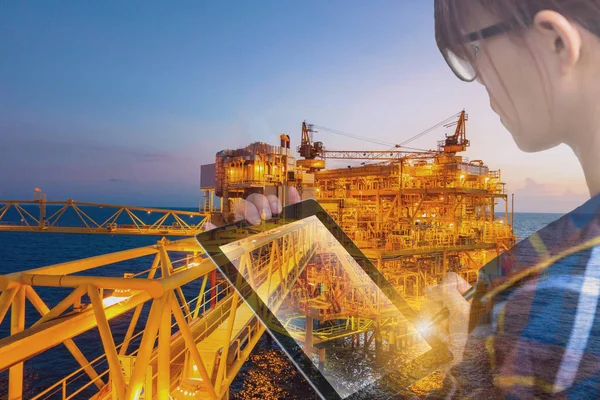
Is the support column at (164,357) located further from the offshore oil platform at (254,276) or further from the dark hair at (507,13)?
the dark hair at (507,13)

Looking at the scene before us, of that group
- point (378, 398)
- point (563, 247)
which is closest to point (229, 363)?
point (563, 247)

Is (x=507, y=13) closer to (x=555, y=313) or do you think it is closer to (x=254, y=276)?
(x=555, y=313)

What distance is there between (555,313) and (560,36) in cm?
168

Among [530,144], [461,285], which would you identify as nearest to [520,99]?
[530,144]

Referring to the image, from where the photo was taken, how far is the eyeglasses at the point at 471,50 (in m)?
1.56

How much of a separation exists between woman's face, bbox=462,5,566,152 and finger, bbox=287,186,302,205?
26.1 meters

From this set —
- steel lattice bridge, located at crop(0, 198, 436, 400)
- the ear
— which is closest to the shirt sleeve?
the ear

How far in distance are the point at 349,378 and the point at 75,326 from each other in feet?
61.5

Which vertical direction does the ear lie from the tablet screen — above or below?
above

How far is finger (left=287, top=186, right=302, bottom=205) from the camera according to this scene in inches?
1101

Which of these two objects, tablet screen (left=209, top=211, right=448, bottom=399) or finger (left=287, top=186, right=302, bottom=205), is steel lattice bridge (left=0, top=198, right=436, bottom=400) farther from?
finger (left=287, top=186, right=302, bottom=205)

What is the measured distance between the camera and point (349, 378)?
1892 centimetres

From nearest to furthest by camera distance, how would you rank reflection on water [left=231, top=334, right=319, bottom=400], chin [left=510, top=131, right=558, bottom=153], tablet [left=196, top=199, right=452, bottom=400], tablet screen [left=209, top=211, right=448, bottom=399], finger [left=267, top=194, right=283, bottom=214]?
chin [left=510, top=131, right=558, bottom=153], reflection on water [left=231, top=334, right=319, bottom=400], tablet [left=196, top=199, right=452, bottom=400], tablet screen [left=209, top=211, right=448, bottom=399], finger [left=267, top=194, right=283, bottom=214]

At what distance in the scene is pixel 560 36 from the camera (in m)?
1.44
